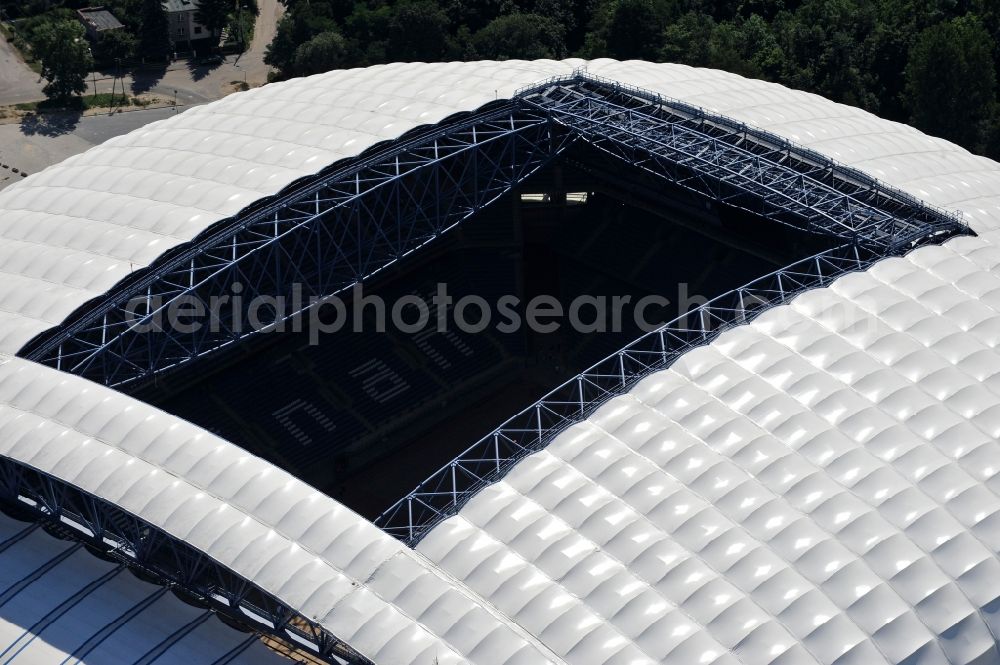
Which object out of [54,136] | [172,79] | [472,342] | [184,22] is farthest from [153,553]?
[184,22]

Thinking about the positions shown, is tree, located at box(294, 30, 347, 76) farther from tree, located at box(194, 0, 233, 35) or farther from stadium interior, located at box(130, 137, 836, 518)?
stadium interior, located at box(130, 137, 836, 518)

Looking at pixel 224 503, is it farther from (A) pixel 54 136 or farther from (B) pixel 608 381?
(A) pixel 54 136

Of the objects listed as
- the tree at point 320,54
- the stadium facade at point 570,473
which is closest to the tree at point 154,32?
the tree at point 320,54

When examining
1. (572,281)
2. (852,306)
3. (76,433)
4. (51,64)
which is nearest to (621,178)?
(572,281)

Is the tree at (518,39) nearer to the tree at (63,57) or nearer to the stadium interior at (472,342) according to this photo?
the tree at (63,57)

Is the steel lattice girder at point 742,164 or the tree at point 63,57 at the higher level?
the steel lattice girder at point 742,164

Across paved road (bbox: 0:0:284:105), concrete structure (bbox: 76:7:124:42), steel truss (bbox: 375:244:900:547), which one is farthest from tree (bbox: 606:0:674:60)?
steel truss (bbox: 375:244:900:547)

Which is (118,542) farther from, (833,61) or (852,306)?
(833,61)
